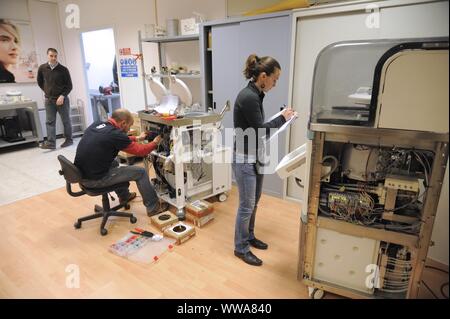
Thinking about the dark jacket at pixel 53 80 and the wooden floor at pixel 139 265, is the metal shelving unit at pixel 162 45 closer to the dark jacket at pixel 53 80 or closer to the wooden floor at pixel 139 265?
the dark jacket at pixel 53 80

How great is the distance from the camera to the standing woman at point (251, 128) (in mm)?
1796

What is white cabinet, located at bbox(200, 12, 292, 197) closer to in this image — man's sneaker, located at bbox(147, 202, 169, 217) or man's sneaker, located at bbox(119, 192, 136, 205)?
man's sneaker, located at bbox(147, 202, 169, 217)

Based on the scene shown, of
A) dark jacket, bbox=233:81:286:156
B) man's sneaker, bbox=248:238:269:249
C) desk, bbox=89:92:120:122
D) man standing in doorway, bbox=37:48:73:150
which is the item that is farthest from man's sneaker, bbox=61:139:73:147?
dark jacket, bbox=233:81:286:156

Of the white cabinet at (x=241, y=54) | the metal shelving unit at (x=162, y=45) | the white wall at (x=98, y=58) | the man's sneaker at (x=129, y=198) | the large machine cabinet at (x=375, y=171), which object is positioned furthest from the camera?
the white wall at (x=98, y=58)

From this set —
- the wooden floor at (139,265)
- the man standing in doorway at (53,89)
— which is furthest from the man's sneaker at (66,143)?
the wooden floor at (139,265)

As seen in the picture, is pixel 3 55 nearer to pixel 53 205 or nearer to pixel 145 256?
pixel 53 205

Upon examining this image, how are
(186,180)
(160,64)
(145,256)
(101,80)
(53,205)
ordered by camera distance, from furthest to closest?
(101,80)
(160,64)
(53,205)
(186,180)
(145,256)

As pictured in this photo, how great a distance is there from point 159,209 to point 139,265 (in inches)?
31.0

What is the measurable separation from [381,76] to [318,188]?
65cm

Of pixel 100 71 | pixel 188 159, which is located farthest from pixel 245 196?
pixel 100 71

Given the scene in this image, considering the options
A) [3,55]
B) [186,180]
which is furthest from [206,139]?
[3,55]

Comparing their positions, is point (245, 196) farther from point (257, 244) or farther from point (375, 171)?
point (375, 171)

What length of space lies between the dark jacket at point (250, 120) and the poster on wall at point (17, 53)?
17.6 ft

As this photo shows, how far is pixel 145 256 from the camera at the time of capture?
2.22 metres
